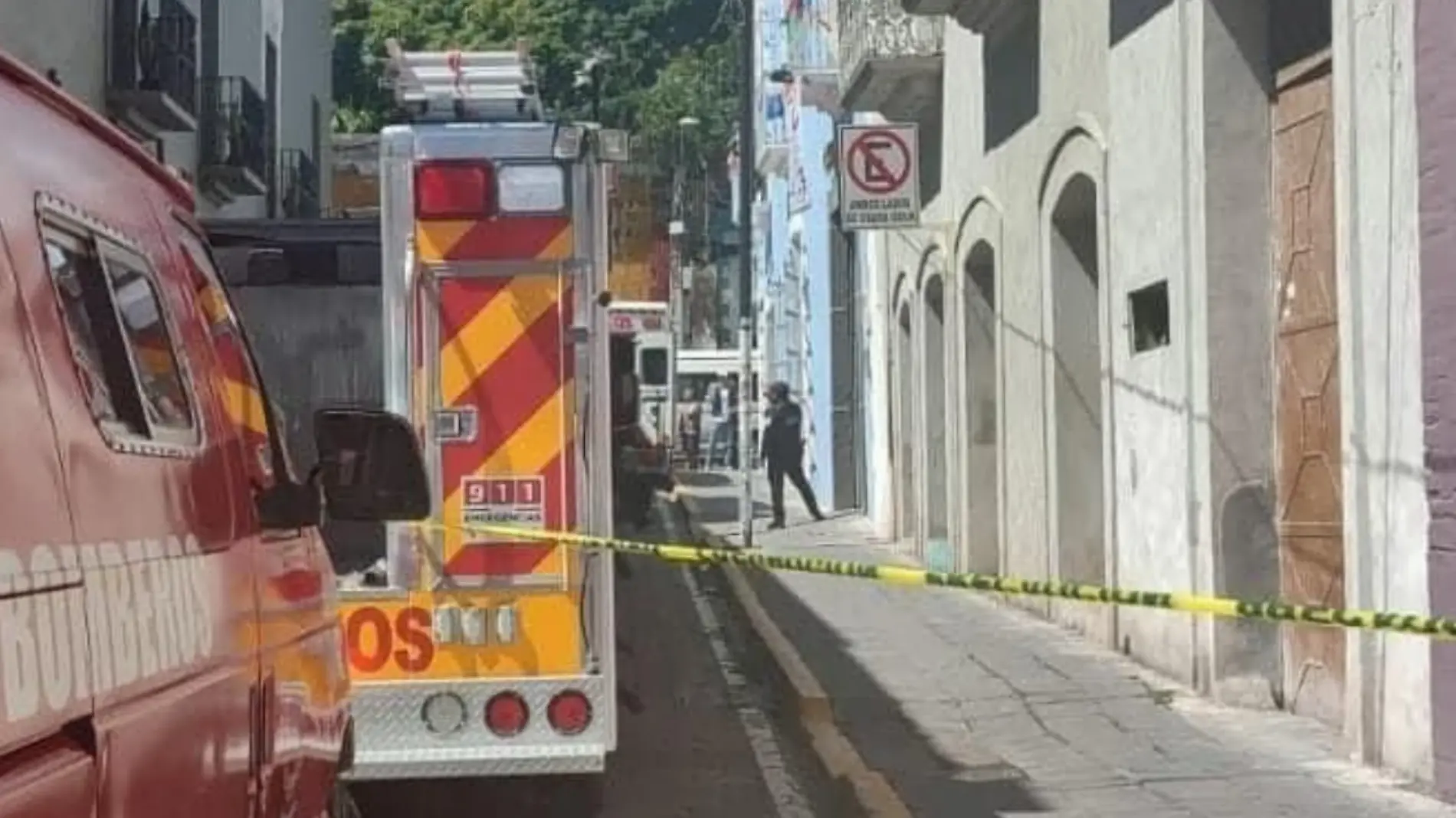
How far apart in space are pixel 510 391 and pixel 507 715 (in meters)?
1.09

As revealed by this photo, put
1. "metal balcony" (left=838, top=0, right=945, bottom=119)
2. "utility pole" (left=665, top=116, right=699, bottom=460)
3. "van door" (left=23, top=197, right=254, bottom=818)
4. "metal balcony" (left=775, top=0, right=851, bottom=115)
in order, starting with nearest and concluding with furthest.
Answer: "van door" (left=23, top=197, right=254, bottom=818) → "metal balcony" (left=838, top=0, right=945, bottom=119) → "metal balcony" (left=775, top=0, right=851, bottom=115) → "utility pole" (left=665, top=116, right=699, bottom=460)

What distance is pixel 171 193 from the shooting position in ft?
15.4

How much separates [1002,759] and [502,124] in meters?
4.29

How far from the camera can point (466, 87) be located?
8164 mm

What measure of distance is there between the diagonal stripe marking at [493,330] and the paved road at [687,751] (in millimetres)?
1612

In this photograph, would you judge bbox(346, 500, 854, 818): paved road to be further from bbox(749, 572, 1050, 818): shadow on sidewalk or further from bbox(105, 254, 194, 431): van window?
bbox(105, 254, 194, 431): van window

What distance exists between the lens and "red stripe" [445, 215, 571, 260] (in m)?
7.49

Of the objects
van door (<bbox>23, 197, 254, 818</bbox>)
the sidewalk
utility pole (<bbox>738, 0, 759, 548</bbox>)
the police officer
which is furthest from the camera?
the police officer

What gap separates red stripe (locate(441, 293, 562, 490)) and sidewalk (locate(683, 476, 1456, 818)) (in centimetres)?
251

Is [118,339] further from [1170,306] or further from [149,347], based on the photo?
[1170,306]

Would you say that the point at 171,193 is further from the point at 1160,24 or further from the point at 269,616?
the point at 1160,24

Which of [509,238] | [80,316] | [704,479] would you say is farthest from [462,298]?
[704,479]

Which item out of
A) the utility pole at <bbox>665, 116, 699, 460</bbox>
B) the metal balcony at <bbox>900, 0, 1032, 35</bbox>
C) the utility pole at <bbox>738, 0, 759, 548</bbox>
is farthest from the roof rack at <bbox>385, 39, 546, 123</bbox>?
the utility pole at <bbox>665, 116, 699, 460</bbox>

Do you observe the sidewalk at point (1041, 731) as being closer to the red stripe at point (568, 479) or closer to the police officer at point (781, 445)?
the red stripe at point (568, 479)
